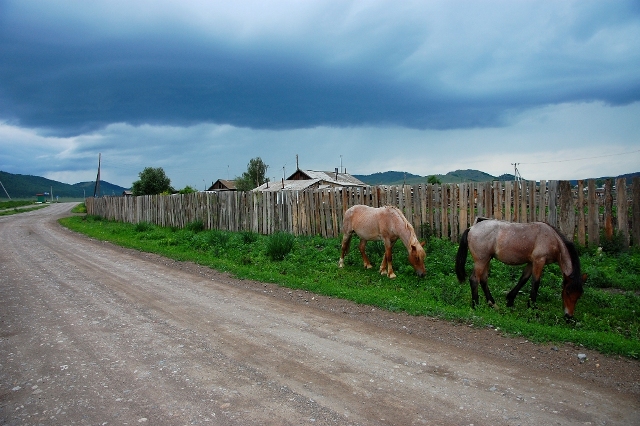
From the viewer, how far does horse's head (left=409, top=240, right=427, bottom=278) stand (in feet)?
31.0

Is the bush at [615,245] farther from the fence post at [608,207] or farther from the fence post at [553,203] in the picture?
the fence post at [553,203]

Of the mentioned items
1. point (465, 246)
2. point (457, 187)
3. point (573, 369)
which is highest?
point (457, 187)

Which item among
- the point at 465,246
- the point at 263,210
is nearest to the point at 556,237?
the point at 465,246

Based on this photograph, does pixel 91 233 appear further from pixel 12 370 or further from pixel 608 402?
pixel 608 402

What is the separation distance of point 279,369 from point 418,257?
5.33 m

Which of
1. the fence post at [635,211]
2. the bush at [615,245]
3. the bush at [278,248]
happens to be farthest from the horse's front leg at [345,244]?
the fence post at [635,211]

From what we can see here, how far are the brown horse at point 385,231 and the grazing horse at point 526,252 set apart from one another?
1798 mm

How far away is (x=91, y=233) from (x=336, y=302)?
1843 centimetres

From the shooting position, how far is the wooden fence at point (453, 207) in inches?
420

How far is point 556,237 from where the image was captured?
7098 millimetres

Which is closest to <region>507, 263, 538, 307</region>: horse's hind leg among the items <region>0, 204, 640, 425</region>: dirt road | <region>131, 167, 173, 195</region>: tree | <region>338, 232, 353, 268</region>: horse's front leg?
<region>0, 204, 640, 425</region>: dirt road

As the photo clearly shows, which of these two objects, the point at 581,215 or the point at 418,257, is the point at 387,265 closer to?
the point at 418,257

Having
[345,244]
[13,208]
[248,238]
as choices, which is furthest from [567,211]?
[13,208]

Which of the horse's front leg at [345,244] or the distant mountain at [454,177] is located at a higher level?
the distant mountain at [454,177]
